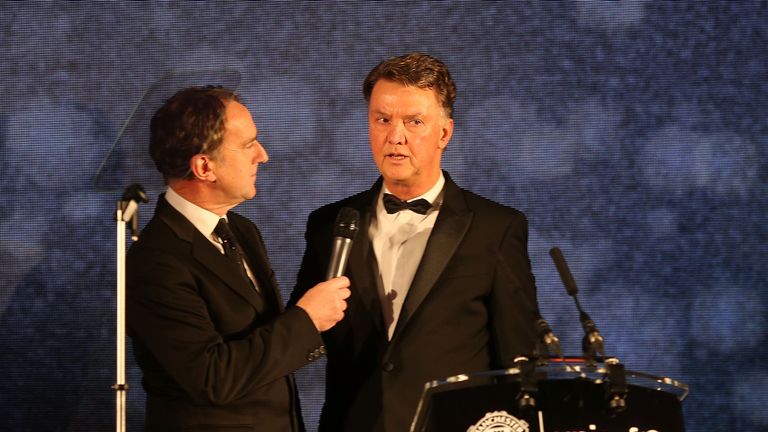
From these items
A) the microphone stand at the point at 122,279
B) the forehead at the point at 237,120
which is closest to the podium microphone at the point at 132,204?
the microphone stand at the point at 122,279

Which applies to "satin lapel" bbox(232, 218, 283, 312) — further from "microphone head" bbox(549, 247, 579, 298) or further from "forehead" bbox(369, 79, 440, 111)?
"microphone head" bbox(549, 247, 579, 298)

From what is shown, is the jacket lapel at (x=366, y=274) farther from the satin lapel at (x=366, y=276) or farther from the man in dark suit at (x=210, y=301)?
the man in dark suit at (x=210, y=301)

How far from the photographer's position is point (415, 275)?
2.71 meters

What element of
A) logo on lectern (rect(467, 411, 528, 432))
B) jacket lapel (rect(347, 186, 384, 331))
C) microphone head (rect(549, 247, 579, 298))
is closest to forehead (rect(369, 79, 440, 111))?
jacket lapel (rect(347, 186, 384, 331))

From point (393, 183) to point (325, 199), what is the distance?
0.86m

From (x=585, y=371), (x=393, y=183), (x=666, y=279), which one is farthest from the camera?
(x=666, y=279)

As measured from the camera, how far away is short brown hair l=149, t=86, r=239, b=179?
255 cm

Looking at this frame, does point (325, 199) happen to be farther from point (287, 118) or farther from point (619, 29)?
point (619, 29)

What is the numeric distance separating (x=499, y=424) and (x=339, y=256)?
695 millimetres

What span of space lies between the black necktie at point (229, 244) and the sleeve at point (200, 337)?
0.40 ft

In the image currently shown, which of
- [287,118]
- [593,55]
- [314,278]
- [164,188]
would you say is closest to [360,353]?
[314,278]

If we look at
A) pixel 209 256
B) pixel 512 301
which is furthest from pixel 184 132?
pixel 512 301

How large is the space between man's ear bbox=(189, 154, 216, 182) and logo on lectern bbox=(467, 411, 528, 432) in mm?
959

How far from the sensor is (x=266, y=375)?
2416 millimetres
